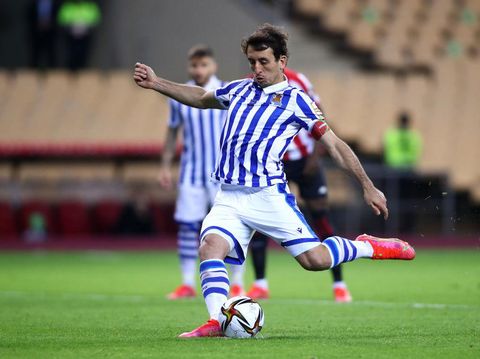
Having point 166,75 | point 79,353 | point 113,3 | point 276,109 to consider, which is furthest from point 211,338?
point 113,3

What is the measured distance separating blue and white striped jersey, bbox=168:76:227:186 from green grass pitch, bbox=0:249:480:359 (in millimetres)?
1282

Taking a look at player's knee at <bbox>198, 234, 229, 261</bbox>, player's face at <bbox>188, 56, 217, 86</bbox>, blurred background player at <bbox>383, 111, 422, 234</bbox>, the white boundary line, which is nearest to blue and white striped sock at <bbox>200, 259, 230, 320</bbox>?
player's knee at <bbox>198, 234, 229, 261</bbox>

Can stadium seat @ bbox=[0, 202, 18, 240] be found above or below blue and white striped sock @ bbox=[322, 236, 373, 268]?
below

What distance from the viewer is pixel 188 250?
11867 millimetres

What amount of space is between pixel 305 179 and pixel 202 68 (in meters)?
1.47

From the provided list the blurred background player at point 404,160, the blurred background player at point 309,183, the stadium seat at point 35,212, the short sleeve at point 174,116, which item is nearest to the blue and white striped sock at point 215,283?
the blurred background player at point 309,183

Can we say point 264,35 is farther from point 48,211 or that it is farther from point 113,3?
point 113,3

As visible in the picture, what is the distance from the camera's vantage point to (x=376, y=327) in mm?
8492

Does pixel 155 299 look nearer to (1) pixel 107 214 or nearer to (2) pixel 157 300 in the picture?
(2) pixel 157 300

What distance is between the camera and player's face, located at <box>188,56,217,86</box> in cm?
1159

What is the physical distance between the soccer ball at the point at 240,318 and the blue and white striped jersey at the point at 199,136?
4.22 meters

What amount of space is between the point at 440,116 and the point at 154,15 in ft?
19.4

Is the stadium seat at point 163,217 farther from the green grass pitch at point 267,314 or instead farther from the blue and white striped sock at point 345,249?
the blue and white striped sock at point 345,249

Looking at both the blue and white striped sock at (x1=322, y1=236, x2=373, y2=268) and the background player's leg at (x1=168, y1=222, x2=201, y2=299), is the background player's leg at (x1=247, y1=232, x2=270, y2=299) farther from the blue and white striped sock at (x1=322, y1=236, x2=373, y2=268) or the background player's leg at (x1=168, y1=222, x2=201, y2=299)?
the blue and white striped sock at (x1=322, y1=236, x2=373, y2=268)
